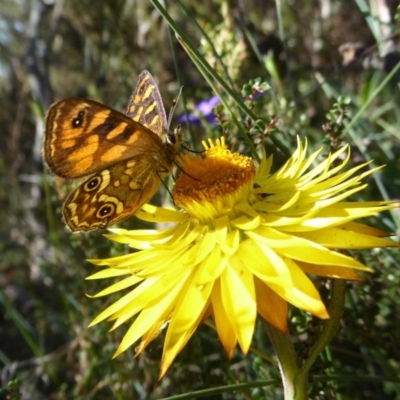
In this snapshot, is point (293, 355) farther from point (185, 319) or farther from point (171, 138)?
point (171, 138)

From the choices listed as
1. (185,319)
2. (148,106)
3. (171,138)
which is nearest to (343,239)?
(185,319)

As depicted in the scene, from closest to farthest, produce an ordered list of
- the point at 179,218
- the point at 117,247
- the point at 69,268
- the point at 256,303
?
the point at 256,303 → the point at 179,218 → the point at 117,247 → the point at 69,268

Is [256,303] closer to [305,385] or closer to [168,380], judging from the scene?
[305,385]

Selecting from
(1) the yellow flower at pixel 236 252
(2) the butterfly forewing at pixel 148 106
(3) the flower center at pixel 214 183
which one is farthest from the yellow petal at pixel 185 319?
(2) the butterfly forewing at pixel 148 106

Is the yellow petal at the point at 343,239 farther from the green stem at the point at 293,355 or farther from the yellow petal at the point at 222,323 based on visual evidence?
the yellow petal at the point at 222,323

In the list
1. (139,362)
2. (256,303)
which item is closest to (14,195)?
(139,362)

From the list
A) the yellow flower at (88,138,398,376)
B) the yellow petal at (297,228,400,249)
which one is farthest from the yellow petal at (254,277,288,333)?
the yellow petal at (297,228,400,249)

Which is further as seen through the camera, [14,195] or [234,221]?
[14,195]
